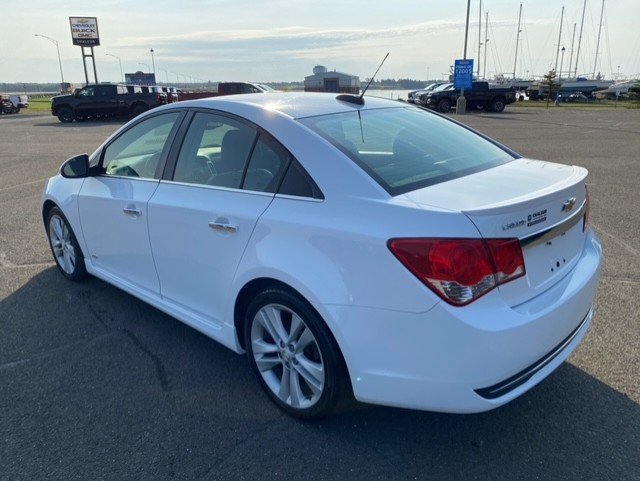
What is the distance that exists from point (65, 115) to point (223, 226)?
2866cm

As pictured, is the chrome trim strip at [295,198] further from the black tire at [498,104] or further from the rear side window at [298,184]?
the black tire at [498,104]

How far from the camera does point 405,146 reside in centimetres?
305

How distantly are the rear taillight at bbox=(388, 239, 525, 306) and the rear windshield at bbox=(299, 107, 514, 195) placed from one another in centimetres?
39

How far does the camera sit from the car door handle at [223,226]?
2.84 metres

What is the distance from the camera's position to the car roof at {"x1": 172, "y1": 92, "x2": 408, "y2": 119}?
Answer: 307 centimetres

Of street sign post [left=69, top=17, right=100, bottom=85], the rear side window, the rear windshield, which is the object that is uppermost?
street sign post [left=69, top=17, right=100, bottom=85]

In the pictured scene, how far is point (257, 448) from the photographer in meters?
2.63

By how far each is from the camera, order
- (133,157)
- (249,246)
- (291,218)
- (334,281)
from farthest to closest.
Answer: (133,157)
(249,246)
(291,218)
(334,281)

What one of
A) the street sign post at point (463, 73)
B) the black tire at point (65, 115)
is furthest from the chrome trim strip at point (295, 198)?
the street sign post at point (463, 73)

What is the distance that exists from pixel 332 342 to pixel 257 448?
2.25 feet

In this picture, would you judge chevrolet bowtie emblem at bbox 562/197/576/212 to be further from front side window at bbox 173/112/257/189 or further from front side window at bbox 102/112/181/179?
front side window at bbox 102/112/181/179

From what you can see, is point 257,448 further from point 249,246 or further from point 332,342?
point 249,246

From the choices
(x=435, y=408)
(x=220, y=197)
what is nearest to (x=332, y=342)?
(x=435, y=408)

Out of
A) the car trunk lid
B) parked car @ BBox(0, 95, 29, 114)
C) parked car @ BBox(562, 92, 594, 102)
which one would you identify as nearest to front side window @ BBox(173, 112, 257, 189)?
the car trunk lid
